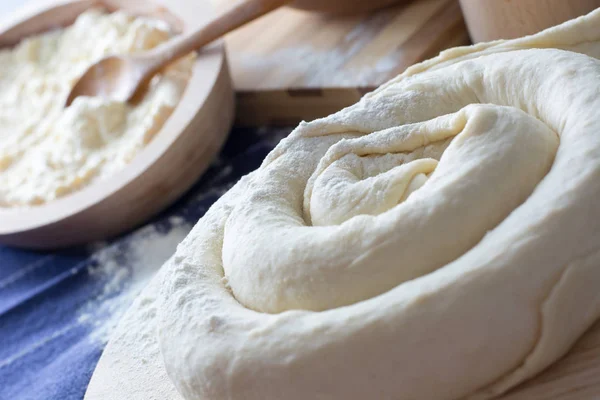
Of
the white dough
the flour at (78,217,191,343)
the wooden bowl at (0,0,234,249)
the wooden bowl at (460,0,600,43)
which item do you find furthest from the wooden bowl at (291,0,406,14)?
the white dough

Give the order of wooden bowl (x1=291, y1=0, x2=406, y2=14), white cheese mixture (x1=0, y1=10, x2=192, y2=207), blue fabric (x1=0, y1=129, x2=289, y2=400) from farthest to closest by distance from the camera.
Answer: wooden bowl (x1=291, y1=0, x2=406, y2=14) → white cheese mixture (x1=0, y1=10, x2=192, y2=207) → blue fabric (x1=0, y1=129, x2=289, y2=400)

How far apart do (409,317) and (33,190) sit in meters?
1.28

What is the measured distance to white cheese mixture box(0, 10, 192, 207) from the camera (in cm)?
171

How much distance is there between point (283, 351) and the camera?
0.75m

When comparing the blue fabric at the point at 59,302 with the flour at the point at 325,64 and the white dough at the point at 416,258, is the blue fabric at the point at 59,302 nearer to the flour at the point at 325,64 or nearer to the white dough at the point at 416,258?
the flour at the point at 325,64

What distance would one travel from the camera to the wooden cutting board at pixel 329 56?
168 cm

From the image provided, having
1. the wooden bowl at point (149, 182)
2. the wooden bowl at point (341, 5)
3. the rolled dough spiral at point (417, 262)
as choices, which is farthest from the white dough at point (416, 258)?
the wooden bowl at point (341, 5)

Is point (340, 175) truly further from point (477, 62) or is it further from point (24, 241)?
point (24, 241)

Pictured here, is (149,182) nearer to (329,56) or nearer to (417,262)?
Result: (329,56)

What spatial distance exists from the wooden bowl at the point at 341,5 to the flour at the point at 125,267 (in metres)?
0.73

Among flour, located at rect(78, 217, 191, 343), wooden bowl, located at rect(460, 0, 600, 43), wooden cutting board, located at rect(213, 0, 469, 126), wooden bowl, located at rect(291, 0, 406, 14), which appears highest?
wooden bowl, located at rect(460, 0, 600, 43)

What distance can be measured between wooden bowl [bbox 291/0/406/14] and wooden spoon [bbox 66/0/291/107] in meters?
0.14

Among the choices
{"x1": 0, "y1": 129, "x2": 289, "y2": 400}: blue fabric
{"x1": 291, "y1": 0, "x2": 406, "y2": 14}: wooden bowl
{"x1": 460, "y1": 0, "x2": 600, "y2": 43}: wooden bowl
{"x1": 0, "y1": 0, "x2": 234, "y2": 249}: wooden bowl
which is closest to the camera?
{"x1": 460, "y1": 0, "x2": 600, "y2": 43}: wooden bowl

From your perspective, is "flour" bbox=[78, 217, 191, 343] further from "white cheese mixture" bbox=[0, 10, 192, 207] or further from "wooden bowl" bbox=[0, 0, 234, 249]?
"white cheese mixture" bbox=[0, 10, 192, 207]
